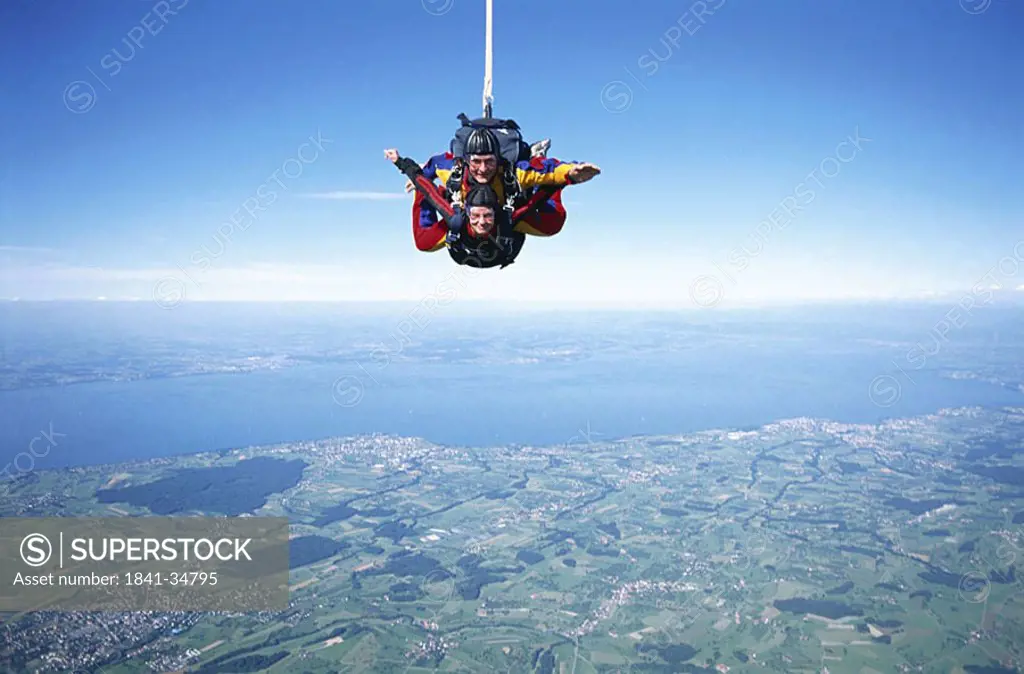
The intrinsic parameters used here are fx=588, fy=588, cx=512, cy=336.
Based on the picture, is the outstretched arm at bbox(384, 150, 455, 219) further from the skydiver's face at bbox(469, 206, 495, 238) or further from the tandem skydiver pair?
the skydiver's face at bbox(469, 206, 495, 238)

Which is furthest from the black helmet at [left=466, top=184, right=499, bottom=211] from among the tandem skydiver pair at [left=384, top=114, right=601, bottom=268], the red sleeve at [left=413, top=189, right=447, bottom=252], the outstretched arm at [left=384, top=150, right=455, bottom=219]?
the red sleeve at [left=413, top=189, right=447, bottom=252]

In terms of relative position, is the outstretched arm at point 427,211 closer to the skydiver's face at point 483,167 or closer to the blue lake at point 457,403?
the skydiver's face at point 483,167

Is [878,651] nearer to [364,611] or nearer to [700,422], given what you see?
[364,611]

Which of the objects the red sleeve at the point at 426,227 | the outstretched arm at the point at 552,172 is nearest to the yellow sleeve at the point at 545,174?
the outstretched arm at the point at 552,172

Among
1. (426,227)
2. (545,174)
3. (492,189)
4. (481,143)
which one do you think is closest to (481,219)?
(492,189)

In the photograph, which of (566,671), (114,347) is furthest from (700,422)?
(114,347)

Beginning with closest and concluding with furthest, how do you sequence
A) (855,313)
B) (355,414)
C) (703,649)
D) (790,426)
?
1. (703,649)
2. (790,426)
3. (355,414)
4. (855,313)
